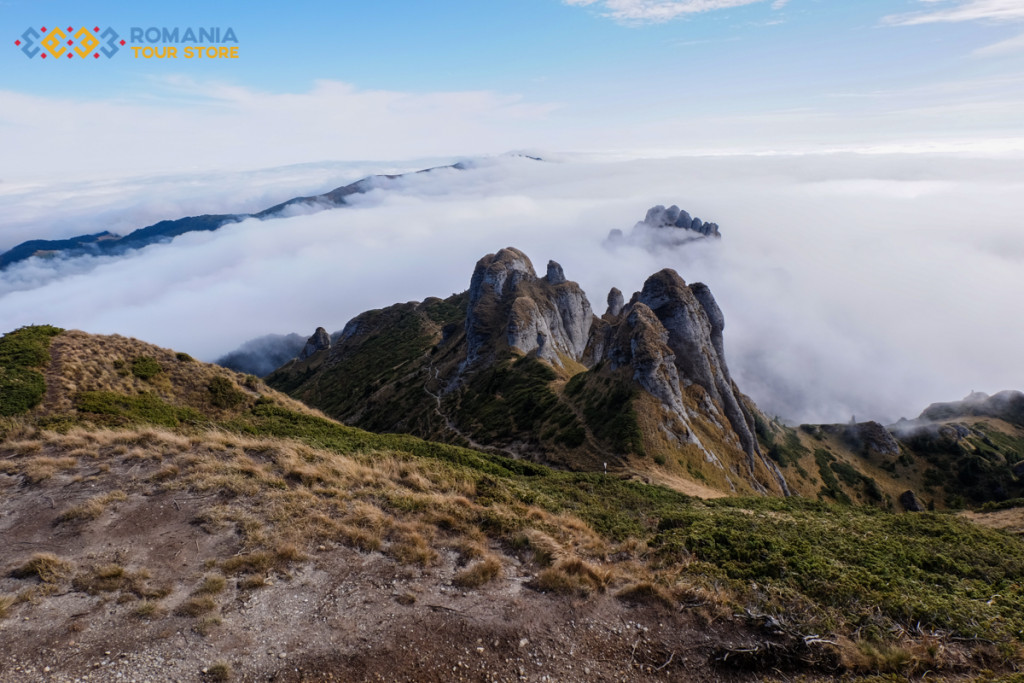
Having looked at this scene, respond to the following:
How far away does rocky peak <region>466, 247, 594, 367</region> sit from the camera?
102 m

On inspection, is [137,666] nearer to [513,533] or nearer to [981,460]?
[513,533]

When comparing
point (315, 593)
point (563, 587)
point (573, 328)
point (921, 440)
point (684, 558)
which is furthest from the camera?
point (573, 328)

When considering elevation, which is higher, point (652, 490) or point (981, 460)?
point (652, 490)

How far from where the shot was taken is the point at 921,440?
10669cm

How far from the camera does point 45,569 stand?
1444 cm

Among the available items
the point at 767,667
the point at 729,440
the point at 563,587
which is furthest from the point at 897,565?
the point at 729,440

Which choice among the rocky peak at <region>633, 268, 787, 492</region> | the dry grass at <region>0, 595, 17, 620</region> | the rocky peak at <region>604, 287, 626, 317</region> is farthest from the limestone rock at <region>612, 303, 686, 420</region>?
the rocky peak at <region>604, 287, 626, 317</region>

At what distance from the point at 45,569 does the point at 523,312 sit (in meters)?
92.0

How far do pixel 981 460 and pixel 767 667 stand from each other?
123 meters

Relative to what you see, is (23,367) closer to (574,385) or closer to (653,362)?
(653,362)

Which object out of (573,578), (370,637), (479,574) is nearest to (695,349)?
(573,578)

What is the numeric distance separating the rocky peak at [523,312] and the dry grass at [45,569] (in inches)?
3139

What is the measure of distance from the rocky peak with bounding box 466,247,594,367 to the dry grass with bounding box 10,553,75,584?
79726 mm

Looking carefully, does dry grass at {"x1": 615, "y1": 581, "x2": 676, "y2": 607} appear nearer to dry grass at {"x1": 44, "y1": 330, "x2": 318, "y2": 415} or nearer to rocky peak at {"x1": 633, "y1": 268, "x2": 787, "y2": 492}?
dry grass at {"x1": 44, "y1": 330, "x2": 318, "y2": 415}
